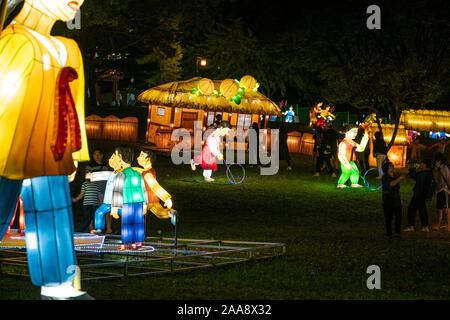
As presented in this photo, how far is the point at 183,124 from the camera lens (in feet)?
122

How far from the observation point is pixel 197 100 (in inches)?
1396

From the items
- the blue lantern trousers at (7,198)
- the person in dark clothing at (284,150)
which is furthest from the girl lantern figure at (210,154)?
the blue lantern trousers at (7,198)

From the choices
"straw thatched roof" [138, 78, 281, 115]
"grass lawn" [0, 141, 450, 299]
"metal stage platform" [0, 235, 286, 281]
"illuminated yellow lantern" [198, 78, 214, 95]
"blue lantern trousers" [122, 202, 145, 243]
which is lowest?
"grass lawn" [0, 141, 450, 299]

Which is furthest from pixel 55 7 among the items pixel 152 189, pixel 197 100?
pixel 197 100

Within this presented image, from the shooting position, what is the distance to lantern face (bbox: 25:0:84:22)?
7352 millimetres

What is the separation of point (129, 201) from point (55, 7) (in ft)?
15.6

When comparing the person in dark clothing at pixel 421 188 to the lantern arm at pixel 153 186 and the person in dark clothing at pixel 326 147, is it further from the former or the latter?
the person in dark clothing at pixel 326 147

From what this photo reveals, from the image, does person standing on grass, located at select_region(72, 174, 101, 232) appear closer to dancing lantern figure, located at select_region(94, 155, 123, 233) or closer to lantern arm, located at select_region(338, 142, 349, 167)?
dancing lantern figure, located at select_region(94, 155, 123, 233)

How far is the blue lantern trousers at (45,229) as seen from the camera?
24.2 ft

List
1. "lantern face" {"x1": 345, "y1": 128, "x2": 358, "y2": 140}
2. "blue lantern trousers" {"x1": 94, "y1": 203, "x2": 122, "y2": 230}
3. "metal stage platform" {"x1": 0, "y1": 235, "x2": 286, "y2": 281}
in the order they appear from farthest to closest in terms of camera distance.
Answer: "lantern face" {"x1": 345, "y1": 128, "x2": 358, "y2": 140}
"blue lantern trousers" {"x1": 94, "y1": 203, "x2": 122, "y2": 230}
"metal stage platform" {"x1": 0, "y1": 235, "x2": 286, "y2": 281}

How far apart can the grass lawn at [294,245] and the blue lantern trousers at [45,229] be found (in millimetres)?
1571

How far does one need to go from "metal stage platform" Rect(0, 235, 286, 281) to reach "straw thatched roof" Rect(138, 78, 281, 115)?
73.1ft

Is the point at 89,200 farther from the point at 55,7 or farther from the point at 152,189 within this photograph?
the point at 55,7

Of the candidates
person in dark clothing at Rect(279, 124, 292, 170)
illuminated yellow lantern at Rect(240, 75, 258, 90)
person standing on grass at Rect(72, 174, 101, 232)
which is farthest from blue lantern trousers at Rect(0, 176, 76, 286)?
illuminated yellow lantern at Rect(240, 75, 258, 90)
